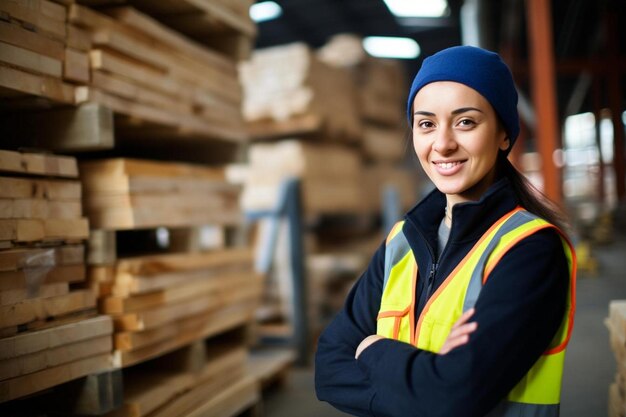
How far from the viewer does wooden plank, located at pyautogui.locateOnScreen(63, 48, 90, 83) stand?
7.90 feet

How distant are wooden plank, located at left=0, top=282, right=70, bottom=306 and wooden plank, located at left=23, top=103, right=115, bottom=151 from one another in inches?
24.1

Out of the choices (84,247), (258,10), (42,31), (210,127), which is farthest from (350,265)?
(258,10)

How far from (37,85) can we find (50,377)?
1.14m

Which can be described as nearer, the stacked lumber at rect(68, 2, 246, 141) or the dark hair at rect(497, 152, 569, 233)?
the dark hair at rect(497, 152, 569, 233)

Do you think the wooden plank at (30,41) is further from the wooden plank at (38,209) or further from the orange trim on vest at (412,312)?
the orange trim on vest at (412,312)

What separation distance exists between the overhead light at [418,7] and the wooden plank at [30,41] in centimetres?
1111

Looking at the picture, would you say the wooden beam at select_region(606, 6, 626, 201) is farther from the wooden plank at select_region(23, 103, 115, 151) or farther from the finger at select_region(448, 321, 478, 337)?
the finger at select_region(448, 321, 478, 337)

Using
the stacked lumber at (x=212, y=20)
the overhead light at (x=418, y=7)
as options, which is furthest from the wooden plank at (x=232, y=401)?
the overhead light at (x=418, y=7)

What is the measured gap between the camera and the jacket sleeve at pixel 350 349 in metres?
1.69

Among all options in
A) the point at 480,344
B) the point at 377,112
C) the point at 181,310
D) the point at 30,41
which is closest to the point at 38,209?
the point at 30,41

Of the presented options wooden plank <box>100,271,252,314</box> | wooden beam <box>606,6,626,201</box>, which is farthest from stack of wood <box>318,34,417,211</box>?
wooden beam <box>606,6,626,201</box>

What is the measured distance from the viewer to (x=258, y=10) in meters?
13.8

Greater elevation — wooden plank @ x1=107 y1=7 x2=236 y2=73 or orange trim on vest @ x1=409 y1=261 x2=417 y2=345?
wooden plank @ x1=107 y1=7 x2=236 y2=73

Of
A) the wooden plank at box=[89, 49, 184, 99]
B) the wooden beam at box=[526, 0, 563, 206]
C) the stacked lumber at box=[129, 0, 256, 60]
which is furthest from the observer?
the wooden beam at box=[526, 0, 563, 206]
